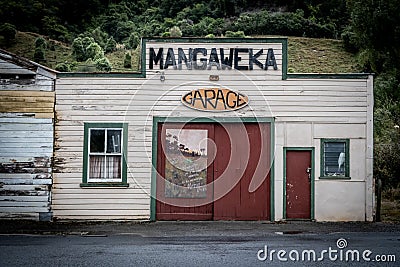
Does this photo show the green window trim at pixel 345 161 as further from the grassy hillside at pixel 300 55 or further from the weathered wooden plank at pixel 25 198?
the grassy hillside at pixel 300 55

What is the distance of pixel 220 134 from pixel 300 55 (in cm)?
3539

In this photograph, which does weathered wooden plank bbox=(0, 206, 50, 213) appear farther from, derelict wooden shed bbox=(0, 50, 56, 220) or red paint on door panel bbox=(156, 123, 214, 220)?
red paint on door panel bbox=(156, 123, 214, 220)

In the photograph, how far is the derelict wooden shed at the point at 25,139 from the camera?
18.6 m

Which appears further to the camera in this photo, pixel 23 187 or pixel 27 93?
pixel 27 93

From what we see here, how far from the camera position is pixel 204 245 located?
1302 centimetres

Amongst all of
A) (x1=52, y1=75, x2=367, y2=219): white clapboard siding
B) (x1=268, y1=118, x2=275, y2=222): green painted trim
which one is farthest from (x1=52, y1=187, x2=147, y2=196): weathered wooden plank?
(x1=268, y1=118, x2=275, y2=222): green painted trim

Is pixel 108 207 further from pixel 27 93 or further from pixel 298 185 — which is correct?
pixel 298 185

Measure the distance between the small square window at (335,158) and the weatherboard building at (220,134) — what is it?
28 mm

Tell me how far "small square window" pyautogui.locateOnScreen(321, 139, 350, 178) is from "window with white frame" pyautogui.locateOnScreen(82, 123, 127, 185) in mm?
5536

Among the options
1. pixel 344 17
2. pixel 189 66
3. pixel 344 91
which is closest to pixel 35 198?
pixel 189 66

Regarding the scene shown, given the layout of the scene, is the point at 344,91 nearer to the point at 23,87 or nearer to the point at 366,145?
the point at 366,145

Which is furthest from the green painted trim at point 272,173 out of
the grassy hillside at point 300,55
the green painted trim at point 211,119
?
the grassy hillside at point 300,55

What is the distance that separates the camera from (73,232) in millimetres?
16172

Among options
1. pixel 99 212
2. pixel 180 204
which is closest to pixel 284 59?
pixel 180 204
